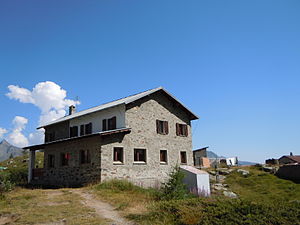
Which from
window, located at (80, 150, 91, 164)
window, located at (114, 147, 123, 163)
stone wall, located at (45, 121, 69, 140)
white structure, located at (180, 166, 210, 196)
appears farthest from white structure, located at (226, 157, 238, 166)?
window, located at (80, 150, 91, 164)

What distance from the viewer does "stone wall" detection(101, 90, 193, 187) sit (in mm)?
18922

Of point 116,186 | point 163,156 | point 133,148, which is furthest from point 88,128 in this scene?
point 116,186

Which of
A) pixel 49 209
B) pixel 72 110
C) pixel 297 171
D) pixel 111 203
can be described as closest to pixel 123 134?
pixel 111 203

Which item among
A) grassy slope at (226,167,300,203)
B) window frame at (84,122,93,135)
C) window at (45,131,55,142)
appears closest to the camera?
grassy slope at (226,167,300,203)

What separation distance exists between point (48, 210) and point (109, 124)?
11309mm

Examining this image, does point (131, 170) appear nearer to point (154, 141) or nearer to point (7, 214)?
point (154, 141)

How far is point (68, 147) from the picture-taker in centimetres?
2125

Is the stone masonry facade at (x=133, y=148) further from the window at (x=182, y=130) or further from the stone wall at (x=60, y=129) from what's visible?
the stone wall at (x=60, y=129)

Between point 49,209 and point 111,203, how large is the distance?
9.83ft

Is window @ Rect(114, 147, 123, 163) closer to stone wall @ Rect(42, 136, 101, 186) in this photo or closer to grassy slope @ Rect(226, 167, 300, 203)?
stone wall @ Rect(42, 136, 101, 186)

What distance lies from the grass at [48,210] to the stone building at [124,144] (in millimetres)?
4856

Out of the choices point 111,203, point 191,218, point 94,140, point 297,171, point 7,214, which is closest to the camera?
point 191,218

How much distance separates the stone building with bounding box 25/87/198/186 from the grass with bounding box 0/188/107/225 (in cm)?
486

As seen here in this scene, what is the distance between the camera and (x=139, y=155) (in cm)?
2083
